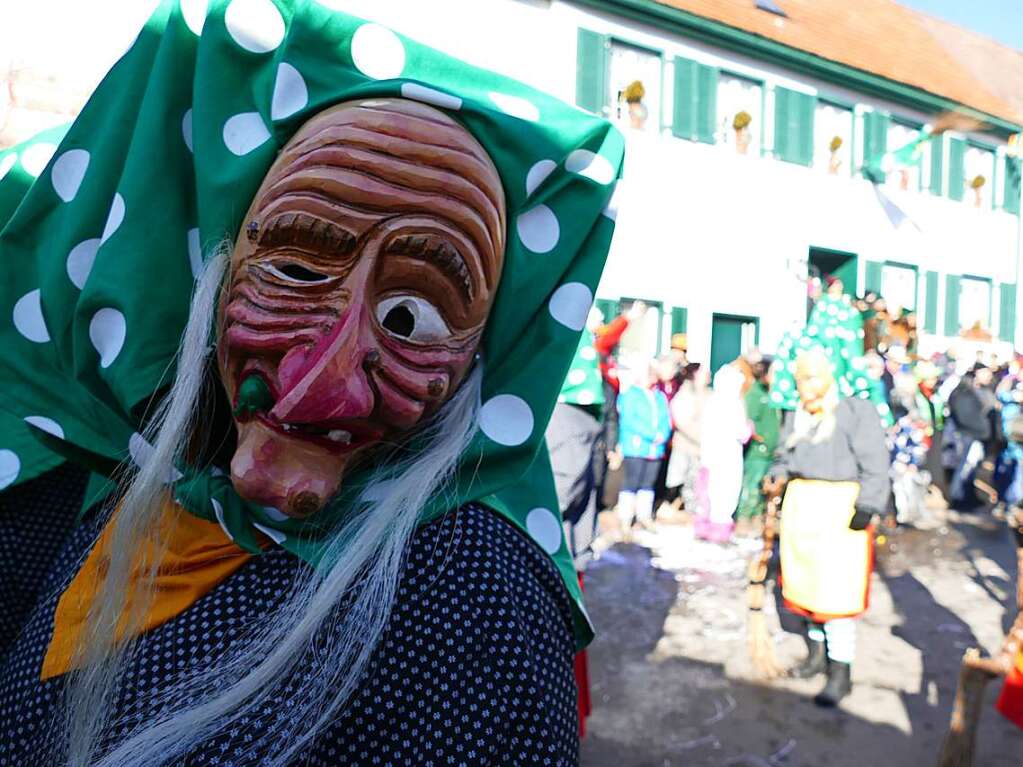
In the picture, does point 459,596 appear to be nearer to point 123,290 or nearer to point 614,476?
point 123,290

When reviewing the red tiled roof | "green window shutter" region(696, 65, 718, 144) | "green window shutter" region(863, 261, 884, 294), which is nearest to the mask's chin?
"green window shutter" region(696, 65, 718, 144)

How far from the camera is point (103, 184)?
120 centimetres

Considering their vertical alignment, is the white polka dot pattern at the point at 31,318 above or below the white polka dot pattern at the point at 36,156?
below

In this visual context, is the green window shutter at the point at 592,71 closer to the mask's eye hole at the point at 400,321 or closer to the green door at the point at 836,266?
the green door at the point at 836,266

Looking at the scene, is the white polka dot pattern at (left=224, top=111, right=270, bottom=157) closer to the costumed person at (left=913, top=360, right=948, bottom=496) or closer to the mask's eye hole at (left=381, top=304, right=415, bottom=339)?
the mask's eye hole at (left=381, top=304, right=415, bottom=339)

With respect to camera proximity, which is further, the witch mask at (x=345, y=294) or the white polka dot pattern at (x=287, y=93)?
the white polka dot pattern at (x=287, y=93)

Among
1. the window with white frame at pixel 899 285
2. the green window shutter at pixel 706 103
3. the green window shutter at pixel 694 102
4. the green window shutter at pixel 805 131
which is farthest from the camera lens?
the window with white frame at pixel 899 285

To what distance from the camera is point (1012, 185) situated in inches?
531

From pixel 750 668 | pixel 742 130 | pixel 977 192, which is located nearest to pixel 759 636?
pixel 750 668

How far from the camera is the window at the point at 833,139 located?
11250mm

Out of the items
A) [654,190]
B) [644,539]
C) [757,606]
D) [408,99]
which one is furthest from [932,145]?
[408,99]

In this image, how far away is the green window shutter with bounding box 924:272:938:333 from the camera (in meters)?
12.3

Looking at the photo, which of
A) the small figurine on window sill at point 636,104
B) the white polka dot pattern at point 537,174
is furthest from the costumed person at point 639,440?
the white polka dot pattern at point 537,174

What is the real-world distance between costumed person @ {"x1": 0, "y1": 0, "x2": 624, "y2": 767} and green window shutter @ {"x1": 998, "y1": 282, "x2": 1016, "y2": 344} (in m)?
14.4
